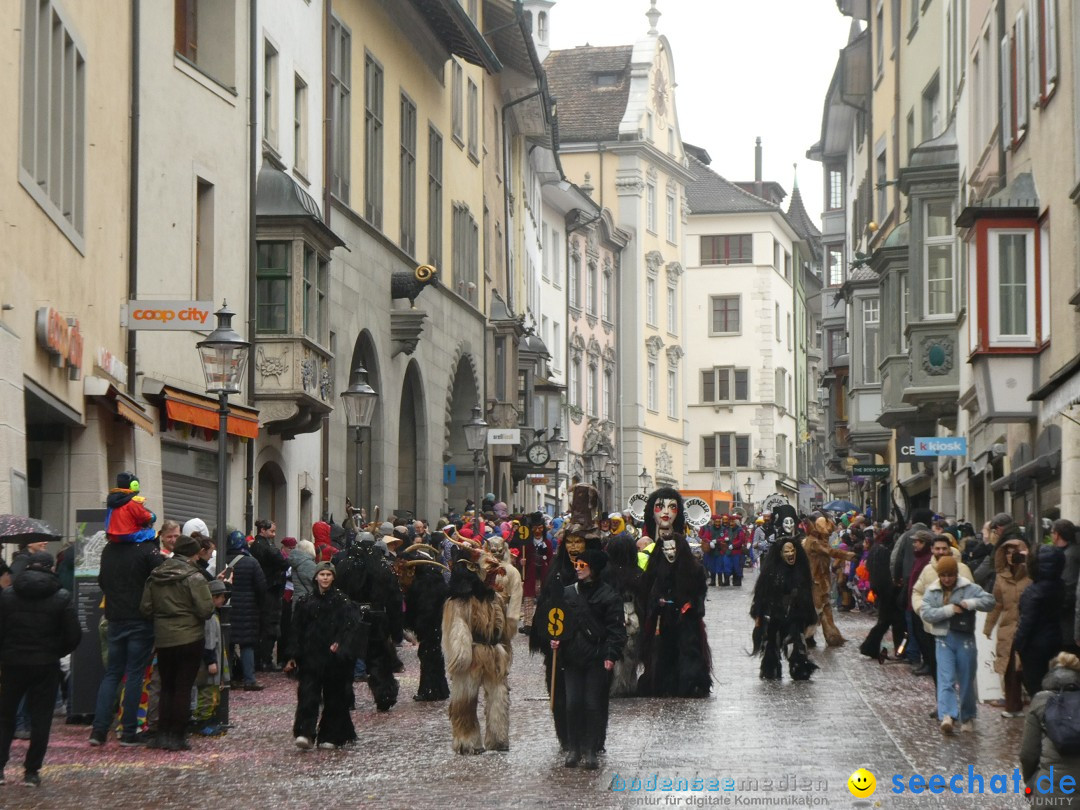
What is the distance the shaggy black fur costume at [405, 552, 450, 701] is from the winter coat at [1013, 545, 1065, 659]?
548 centimetres

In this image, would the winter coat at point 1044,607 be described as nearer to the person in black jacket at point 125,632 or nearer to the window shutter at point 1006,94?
the person in black jacket at point 125,632

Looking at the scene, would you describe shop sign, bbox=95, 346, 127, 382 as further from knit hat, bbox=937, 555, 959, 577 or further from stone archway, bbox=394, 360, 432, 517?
stone archway, bbox=394, 360, 432, 517

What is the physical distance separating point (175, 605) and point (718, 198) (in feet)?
286

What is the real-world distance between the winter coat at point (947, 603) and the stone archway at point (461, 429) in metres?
29.3

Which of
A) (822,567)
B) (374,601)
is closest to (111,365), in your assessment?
(374,601)

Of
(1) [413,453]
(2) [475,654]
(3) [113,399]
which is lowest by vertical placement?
(2) [475,654]

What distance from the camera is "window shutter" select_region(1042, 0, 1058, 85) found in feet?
81.0

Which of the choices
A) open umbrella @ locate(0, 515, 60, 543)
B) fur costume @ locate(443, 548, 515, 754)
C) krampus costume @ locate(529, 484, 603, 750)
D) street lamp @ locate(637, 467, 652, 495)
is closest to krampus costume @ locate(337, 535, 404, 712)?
fur costume @ locate(443, 548, 515, 754)

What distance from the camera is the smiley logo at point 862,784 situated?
12586 mm

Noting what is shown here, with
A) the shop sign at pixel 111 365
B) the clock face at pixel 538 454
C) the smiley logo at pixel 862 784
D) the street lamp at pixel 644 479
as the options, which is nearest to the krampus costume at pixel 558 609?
the smiley logo at pixel 862 784

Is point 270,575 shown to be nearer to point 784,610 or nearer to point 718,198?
point 784,610

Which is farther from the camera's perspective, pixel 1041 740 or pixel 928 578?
pixel 928 578

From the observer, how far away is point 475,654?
15156mm

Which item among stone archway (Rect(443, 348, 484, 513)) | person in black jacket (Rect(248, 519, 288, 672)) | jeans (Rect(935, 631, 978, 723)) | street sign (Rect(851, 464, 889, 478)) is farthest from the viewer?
stone archway (Rect(443, 348, 484, 513))
